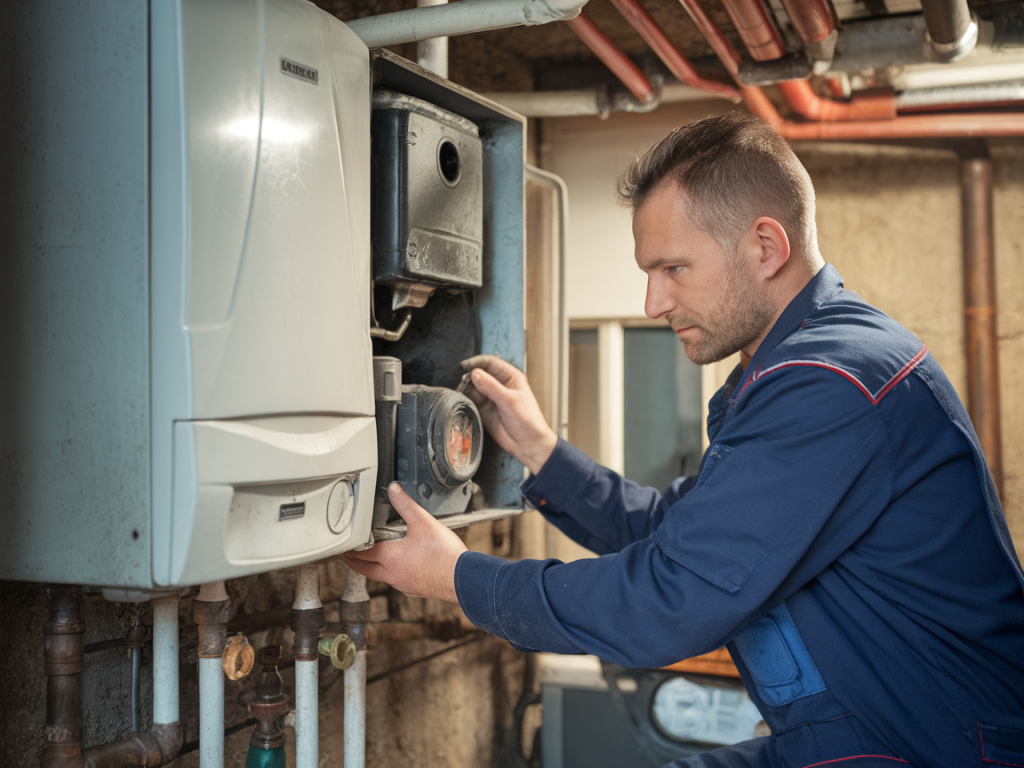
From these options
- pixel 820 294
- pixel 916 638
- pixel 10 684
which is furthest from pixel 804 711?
pixel 10 684

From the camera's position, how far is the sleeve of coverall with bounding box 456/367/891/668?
984 millimetres

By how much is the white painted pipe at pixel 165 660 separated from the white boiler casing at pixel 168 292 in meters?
0.22

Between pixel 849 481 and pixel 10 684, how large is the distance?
1057 millimetres

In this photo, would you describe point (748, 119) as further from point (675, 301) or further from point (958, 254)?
point (958, 254)

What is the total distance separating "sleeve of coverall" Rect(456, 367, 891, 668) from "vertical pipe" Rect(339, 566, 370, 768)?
15.3 inches

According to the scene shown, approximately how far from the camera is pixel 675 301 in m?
1.28

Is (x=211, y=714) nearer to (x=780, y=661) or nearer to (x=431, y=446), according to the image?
(x=431, y=446)

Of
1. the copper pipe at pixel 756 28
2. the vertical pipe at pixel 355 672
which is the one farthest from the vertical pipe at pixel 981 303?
the vertical pipe at pixel 355 672

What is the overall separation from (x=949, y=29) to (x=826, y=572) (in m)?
1.31

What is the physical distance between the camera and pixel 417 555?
1186 mm

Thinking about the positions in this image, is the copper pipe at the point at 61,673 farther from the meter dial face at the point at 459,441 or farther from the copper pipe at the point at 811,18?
the copper pipe at the point at 811,18

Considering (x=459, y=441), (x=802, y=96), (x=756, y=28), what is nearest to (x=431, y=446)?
(x=459, y=441)

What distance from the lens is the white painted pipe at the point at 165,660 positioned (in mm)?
1146

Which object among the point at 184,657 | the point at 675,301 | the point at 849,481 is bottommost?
the point at 184,657
